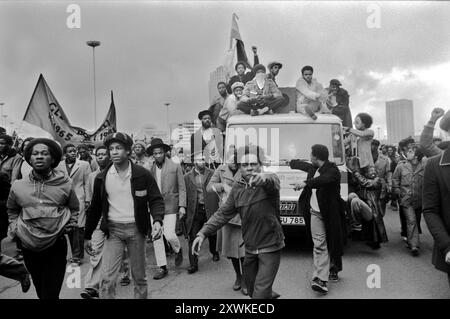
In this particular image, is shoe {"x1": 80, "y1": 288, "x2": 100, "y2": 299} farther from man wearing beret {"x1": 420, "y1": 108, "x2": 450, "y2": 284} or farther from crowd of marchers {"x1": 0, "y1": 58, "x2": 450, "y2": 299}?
man wearing beret {"x1": 420, "y1": 108, "x2": 450, "y2": 284}

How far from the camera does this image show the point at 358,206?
24.9 feet

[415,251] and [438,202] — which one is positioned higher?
[438,202]

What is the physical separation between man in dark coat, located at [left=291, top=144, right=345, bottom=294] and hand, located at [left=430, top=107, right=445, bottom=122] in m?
2.08

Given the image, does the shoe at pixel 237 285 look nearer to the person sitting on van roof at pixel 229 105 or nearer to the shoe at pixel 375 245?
the shoe at pixel 375 245

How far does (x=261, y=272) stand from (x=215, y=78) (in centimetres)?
744

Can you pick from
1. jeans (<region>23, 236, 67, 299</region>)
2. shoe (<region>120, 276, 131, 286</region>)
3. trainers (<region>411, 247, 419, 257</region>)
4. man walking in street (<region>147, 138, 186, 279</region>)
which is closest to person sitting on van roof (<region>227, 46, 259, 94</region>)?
man walking in street (<region>147, 138, 186, 279</region>)

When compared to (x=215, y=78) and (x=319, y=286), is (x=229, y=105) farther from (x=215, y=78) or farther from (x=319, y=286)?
(x=319, y=286)

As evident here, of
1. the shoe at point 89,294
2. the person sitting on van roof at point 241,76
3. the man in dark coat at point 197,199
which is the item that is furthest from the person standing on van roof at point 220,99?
the shoe at point 89,294

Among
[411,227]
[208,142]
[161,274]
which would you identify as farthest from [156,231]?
[411,227]

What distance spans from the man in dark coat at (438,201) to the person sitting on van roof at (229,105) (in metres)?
6.13

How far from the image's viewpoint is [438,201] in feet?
11.1

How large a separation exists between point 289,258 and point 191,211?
1808 mm

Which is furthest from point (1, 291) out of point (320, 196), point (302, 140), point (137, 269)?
point (302, 140)

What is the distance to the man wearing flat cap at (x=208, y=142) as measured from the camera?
343 inches
